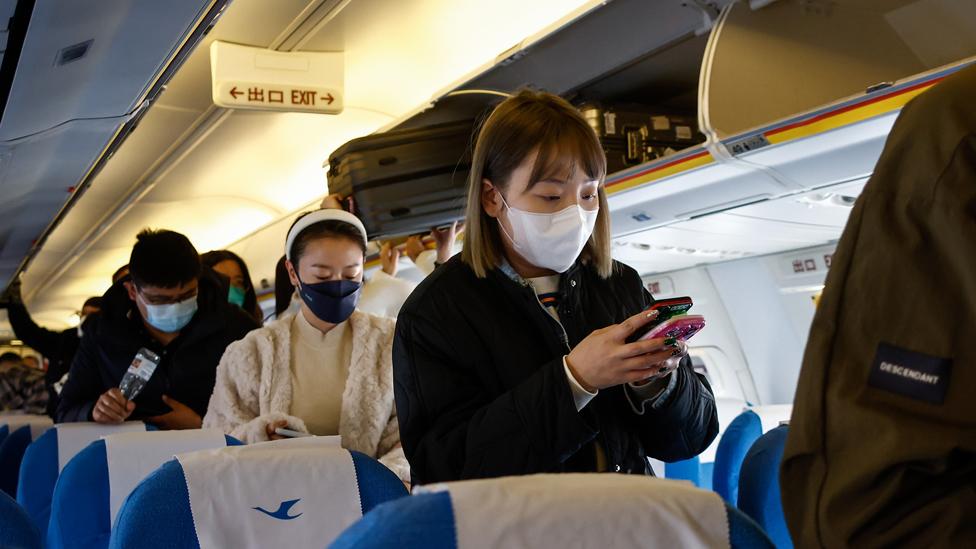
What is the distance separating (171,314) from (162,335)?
0.77 feet

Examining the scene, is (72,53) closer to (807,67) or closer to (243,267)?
(243,267)

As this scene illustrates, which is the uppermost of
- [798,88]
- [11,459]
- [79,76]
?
[79,76]

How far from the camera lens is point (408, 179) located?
4.89 metres

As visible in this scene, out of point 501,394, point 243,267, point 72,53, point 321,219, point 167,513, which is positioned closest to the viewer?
point 167,513

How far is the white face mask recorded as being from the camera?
2.19 metres

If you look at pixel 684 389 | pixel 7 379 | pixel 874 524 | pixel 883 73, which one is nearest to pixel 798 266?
pixel 883 73

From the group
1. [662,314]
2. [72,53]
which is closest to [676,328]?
[662,314]

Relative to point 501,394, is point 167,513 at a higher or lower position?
lower

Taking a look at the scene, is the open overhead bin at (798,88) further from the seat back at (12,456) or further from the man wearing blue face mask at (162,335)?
the seat back at (12,456)

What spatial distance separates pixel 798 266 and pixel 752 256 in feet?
1.55

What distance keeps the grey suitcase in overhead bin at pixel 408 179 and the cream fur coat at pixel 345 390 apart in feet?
4.57

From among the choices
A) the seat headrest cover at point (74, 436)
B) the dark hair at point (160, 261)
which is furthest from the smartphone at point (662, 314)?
the dark hair at point (160, 261)

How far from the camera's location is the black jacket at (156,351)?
14.4 ft

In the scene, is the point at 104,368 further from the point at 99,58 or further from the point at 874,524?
the point at 874,524
